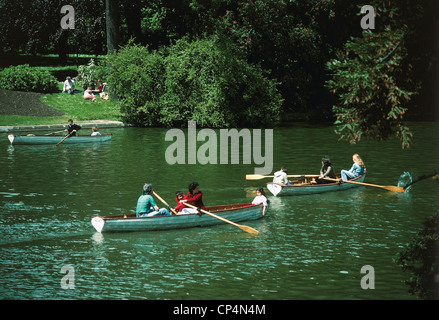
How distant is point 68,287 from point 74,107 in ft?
122

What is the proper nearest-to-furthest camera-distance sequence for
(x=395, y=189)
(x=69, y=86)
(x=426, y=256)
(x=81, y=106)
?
(x=426, y=256)
(x=395, y=189)
(x=81, y=106)
(x=69, y=86)

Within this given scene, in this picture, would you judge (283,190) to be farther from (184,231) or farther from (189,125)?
(189,125)

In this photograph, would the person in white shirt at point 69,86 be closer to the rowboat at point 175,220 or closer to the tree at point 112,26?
the tree at point 112,26

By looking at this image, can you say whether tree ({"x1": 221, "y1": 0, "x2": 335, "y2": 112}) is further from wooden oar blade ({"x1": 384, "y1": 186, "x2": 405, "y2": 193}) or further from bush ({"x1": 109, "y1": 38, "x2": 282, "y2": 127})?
wooden oar blade ({"x1": 384, "y1": 186, "x2": 405, "y2": 193})

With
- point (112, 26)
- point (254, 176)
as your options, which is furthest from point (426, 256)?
point (112, 26)

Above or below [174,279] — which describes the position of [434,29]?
above

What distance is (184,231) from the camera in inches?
763

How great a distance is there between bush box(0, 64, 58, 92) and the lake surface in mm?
21113

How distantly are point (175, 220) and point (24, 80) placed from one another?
36.2 metres

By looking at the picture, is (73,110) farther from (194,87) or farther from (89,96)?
(194,87)

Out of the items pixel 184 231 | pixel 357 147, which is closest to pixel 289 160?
pixel 357 147

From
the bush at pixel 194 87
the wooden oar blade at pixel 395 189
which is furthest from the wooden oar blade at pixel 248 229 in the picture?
the bush at pixel 194 87

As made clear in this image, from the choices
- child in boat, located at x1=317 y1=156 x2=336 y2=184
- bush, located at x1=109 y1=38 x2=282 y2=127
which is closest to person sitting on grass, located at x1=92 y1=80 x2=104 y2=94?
bush, located at x1=109 y1=38 x2=282 y2=127

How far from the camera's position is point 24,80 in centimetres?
5216
